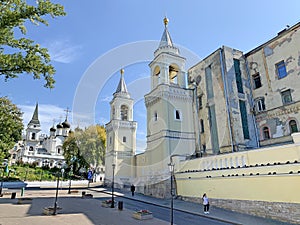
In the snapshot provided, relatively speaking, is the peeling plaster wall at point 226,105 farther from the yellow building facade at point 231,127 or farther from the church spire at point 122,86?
the church spire at point 122,86

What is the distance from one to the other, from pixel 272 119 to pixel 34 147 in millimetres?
61415

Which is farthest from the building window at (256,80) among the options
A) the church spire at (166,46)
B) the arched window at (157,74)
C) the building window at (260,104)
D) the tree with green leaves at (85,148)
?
the tree with green leaves at (85,148)

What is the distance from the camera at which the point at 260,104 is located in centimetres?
2102

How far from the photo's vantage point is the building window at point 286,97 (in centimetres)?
1843

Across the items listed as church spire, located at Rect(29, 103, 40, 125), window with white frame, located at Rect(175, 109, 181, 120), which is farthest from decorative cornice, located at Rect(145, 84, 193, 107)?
church spire, located at Rect(29, 103, 40, 125)

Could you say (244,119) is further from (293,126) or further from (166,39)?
(166,39)

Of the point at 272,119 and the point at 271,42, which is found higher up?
the point at 271,42

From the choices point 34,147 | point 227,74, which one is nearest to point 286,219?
point 227,74

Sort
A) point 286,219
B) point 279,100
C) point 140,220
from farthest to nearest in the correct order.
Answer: point 279,100 → point 140,220 → point 286,219

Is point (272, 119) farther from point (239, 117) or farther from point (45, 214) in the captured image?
point (45, 214)

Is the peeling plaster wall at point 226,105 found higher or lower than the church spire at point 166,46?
lower

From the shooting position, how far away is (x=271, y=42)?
66.8 feet

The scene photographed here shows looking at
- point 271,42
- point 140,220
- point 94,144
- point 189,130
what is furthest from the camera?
point 94,144

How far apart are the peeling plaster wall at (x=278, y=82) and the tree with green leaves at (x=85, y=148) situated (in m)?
28.9
